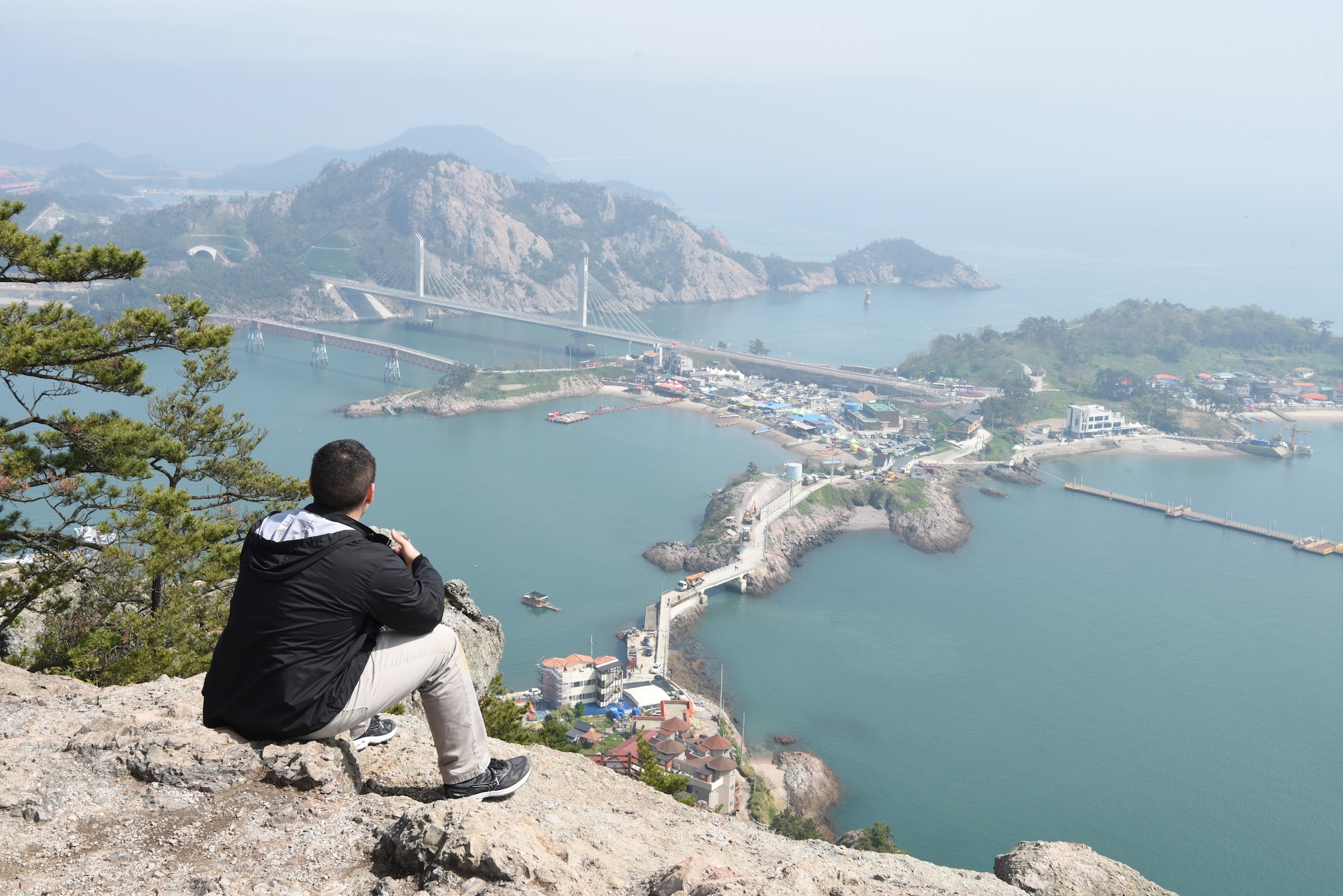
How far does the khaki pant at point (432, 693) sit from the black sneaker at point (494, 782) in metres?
0.01

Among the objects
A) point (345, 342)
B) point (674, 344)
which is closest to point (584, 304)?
point (674, 344)

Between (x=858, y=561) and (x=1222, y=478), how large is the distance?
1199cm

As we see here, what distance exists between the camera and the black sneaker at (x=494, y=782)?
1510 millimetres

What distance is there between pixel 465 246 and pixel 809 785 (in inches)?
1613

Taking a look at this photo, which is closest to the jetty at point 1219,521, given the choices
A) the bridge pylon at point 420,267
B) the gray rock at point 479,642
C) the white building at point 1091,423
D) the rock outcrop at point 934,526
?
the rock outcrop at point 934,526

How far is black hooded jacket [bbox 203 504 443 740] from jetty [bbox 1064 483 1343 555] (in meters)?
21.8

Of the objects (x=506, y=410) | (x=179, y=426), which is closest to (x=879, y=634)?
(x=179, y=426)

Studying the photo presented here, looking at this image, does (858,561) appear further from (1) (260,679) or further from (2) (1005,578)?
(1) (260,679)

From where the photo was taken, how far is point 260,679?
1.37 meters

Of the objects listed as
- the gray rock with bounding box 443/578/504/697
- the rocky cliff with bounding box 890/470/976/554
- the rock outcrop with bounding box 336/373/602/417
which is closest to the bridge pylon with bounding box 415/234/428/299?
the rock outcrop with bounding box 336/373/602/417

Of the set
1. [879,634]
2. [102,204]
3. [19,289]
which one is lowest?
[879,634]

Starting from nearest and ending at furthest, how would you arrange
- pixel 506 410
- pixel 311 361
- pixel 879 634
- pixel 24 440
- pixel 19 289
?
1. pixel 24 440
2. pixel 879 634
3. pixel 506 410
4. pixel 311 361
5. pixel 19 289

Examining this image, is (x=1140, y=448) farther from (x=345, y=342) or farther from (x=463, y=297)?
(x=463, y=297)

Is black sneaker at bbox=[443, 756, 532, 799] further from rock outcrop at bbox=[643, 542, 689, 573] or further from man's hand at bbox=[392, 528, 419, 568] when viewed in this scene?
rock outcrop at bbox=[643, 542, 689, 573]
